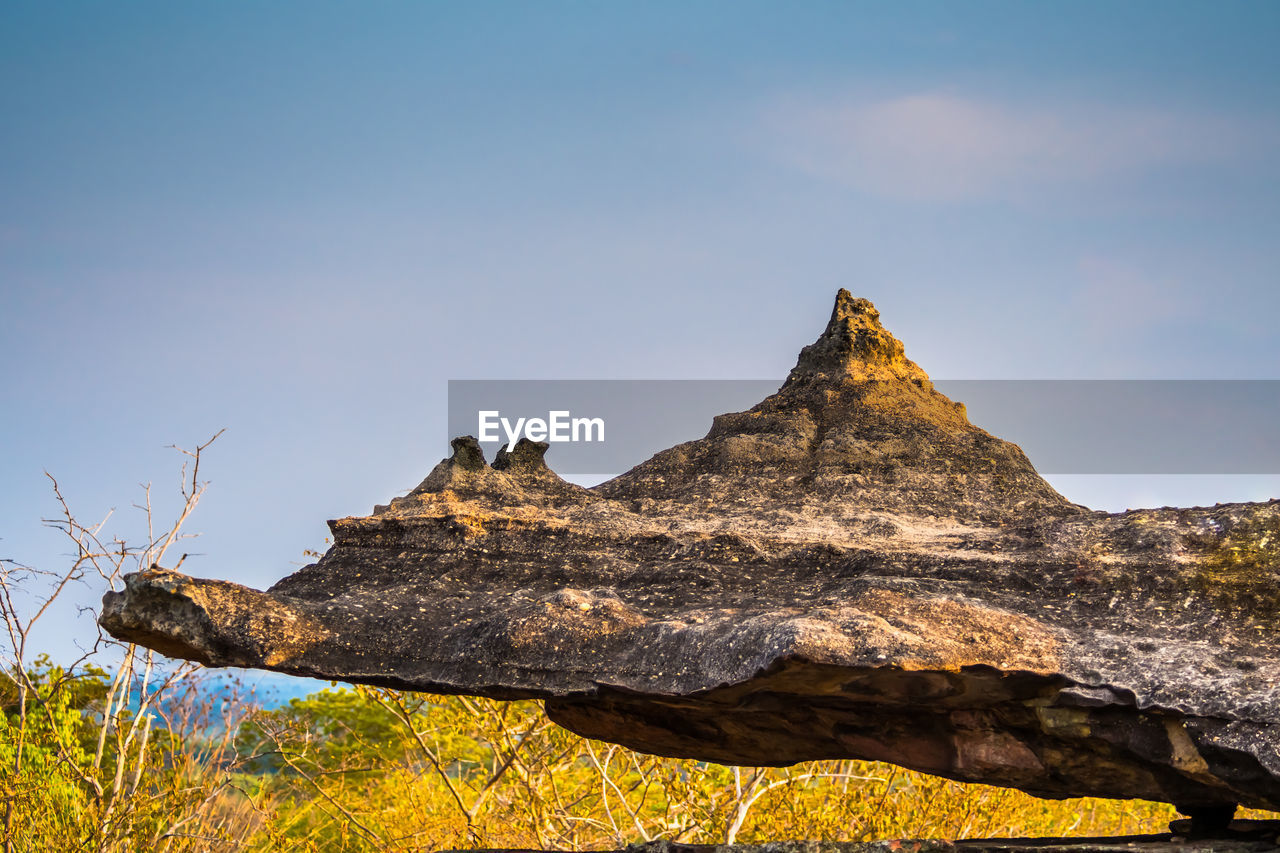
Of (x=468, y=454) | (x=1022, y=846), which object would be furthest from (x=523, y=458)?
(x=1022, y=846)

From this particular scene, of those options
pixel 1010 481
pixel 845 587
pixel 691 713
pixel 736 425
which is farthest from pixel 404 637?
pixel 1010 481

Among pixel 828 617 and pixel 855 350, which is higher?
pixel 855 350

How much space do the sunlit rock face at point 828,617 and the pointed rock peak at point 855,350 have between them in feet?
2.60

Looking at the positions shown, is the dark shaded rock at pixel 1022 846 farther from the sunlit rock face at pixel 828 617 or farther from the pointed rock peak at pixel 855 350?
the pointed rock peak at pixel 855 350

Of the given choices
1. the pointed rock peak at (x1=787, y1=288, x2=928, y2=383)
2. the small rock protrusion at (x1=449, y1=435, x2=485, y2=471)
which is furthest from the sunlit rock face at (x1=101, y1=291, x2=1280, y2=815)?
the pointed rock peak at (x1=787, y1=288, x2=928, y2=383)

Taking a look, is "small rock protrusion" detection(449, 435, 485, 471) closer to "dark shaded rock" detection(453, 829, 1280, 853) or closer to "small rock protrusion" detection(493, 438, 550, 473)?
"small rock protrusion" detection(493, 438, 550, 473)

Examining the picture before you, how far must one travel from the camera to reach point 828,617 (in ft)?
15.0

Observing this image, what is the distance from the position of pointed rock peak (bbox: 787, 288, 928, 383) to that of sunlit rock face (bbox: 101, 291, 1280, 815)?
792 millimetres

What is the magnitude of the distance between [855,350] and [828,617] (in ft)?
9.98

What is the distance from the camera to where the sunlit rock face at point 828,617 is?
14.8 feet

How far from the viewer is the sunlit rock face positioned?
4520 millimetres

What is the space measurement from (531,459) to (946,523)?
7.99 feet

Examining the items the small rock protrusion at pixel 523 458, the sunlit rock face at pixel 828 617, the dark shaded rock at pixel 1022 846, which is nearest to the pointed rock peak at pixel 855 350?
the sunlit rock face at pixel 828 617

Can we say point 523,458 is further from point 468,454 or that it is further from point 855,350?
point 855,350
